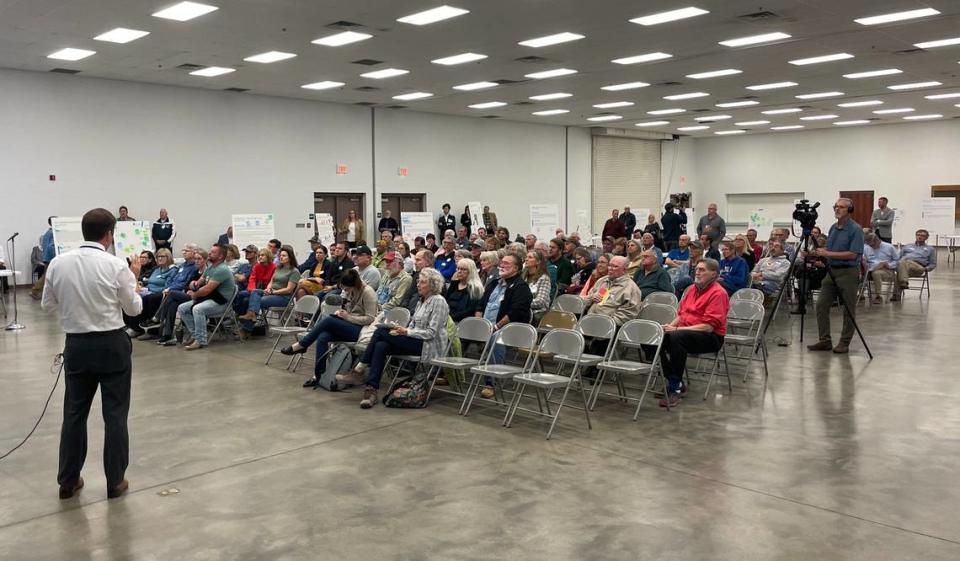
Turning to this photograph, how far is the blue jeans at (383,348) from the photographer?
6.13m

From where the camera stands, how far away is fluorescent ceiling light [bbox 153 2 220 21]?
9180mm

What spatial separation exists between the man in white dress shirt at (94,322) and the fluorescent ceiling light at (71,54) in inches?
373

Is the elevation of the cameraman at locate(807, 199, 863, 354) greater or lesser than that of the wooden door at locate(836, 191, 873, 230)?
lesser

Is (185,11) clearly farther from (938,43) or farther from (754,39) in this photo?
(938,43)

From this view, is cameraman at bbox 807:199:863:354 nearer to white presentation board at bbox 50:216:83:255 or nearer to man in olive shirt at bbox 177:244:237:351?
man in olive shirt at bbox 177:244:237:351

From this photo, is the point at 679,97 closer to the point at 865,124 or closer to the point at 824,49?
the point at 824,49

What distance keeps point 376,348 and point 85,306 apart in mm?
2616

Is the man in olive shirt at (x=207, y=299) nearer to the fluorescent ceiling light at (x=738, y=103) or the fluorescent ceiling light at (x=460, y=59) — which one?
the fluorescent ceiling light at (x=460, y=59)

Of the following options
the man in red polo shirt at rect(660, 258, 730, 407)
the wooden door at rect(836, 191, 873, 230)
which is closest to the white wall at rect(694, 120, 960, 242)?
the wooden door at rect(836, 191, 873, 230)

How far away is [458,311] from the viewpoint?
7.00 meters

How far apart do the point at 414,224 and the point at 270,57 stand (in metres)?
6.86

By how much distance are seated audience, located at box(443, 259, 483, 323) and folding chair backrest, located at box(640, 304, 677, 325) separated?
5.09ft

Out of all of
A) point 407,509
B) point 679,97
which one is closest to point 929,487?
point 407,509

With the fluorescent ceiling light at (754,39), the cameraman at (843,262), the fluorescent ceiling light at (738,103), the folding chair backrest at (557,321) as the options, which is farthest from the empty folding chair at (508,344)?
the fluorescent ceiling light at (738,103)
